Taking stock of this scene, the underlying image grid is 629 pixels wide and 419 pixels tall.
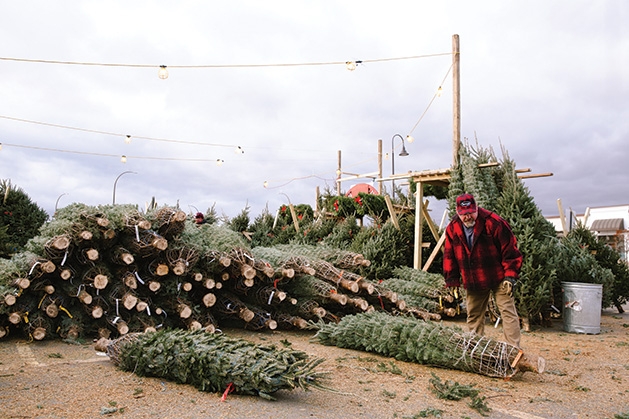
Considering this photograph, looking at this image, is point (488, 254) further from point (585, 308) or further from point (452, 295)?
point (452, 295)

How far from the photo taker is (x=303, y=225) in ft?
53.7

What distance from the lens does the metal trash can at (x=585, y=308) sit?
27.1 ft

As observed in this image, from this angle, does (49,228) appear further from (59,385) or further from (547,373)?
(547,373)

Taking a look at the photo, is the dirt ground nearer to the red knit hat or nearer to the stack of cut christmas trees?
the stack of cut christmas trees

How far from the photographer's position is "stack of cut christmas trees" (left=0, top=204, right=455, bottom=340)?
21.2 ft

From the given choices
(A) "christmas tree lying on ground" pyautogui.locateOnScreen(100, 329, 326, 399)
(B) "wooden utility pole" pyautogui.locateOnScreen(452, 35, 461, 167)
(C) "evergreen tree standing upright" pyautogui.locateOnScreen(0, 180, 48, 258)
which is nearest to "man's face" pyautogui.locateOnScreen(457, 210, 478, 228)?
(A) "christmas tree lying on ground" pyautogui.locateOnScreen(100, 329, 326, 399)

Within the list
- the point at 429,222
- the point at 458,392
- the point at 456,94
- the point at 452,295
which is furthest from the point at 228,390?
the point at 456,94

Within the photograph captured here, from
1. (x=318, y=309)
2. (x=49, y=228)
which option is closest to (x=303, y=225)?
(x=318, y=309)

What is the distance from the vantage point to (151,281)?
22.8 ft

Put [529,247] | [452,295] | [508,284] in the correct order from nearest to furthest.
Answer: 1. [508,284]
2. [529,247]
3. [452,295]

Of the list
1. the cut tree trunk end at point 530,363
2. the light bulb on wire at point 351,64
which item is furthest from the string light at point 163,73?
the cut tree trunk end at point 530,363

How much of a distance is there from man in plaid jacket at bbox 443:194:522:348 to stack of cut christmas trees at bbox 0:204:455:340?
243 cm

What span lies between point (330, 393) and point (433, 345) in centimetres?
152

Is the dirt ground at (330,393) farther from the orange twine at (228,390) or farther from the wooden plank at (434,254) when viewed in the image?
the wooden plank at (434,254)
